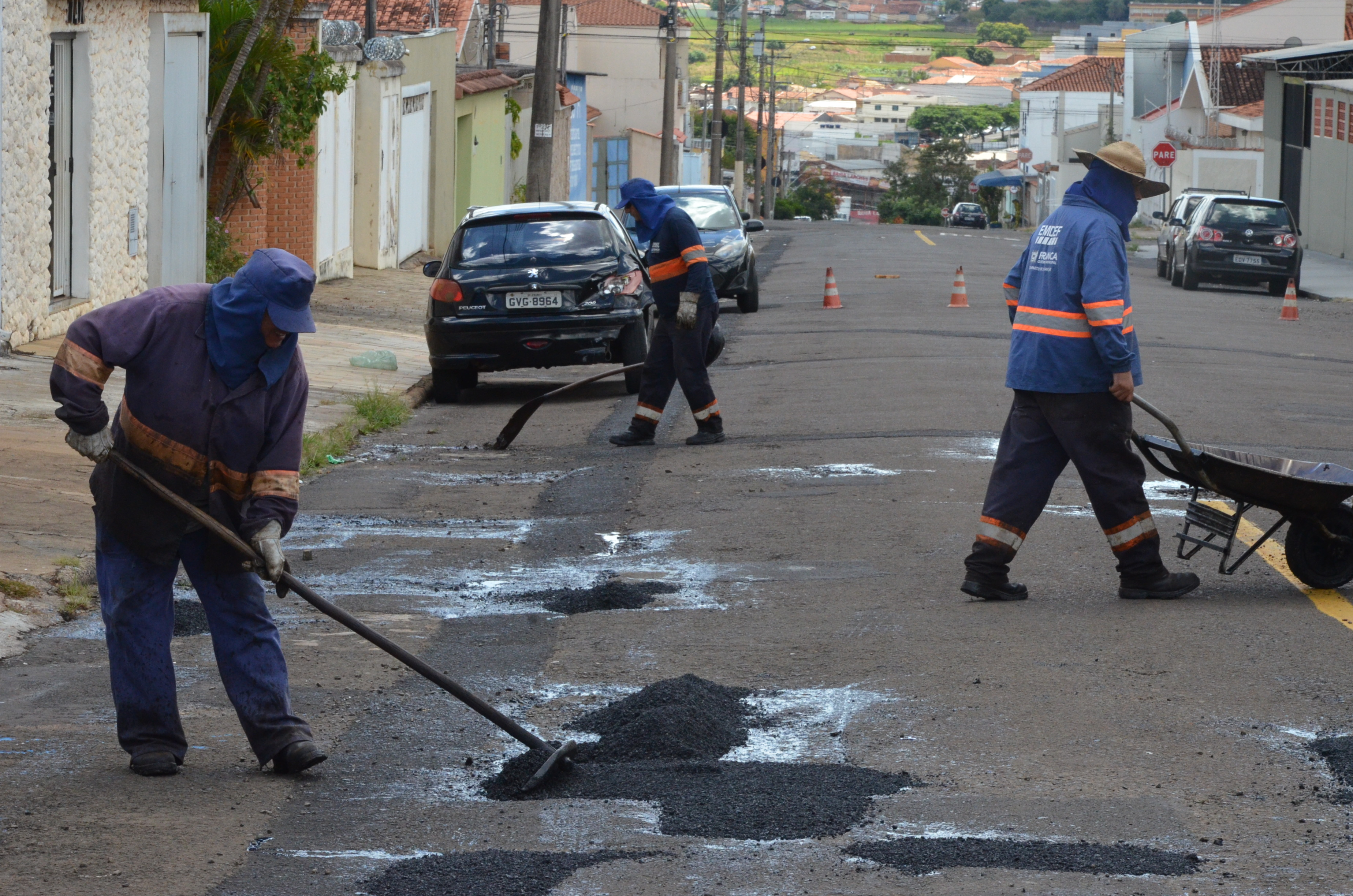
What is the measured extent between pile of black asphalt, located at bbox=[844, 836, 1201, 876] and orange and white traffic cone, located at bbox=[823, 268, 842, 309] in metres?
17.5

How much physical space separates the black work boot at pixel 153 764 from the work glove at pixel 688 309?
6.68 meters

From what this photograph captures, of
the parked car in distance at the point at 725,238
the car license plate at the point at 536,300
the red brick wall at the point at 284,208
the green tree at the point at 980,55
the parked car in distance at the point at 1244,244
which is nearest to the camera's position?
the car license plate at the point at 536,300

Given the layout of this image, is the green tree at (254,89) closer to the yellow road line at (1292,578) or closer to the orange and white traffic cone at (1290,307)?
the orange and white traffic cone at (1290,307)

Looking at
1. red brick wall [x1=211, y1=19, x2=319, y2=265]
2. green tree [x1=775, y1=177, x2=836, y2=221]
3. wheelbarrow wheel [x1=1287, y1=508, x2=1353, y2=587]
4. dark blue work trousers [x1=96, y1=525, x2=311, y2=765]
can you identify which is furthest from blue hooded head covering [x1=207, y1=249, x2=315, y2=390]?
green tree [x1=775, y1=177, x2=836, y2=221]

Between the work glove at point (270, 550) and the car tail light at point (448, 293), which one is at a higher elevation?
the car tail light at point (448, 293)

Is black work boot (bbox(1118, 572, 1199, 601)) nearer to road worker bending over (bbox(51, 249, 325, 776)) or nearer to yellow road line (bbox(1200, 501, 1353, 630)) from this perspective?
yellow road line (bbox(1200, 501, 1353, 630))

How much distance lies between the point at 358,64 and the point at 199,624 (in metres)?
19.0

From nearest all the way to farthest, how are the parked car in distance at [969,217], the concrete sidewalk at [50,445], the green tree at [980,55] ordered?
the concrete sidewalk at [50,445] → the parked car in distance at [969,217] → the green tree at [980,55]

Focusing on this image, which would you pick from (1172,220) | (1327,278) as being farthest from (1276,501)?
(1327,278)

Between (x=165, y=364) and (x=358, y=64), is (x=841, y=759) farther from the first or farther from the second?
(x=358, y=64)

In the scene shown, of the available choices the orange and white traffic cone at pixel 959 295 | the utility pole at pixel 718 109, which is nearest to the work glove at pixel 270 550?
the orange and white traffic cone at pixel 959 295

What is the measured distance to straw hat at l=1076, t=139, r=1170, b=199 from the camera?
7301mm

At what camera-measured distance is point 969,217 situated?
7706 centimetres

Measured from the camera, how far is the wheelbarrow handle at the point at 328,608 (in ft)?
16.5
